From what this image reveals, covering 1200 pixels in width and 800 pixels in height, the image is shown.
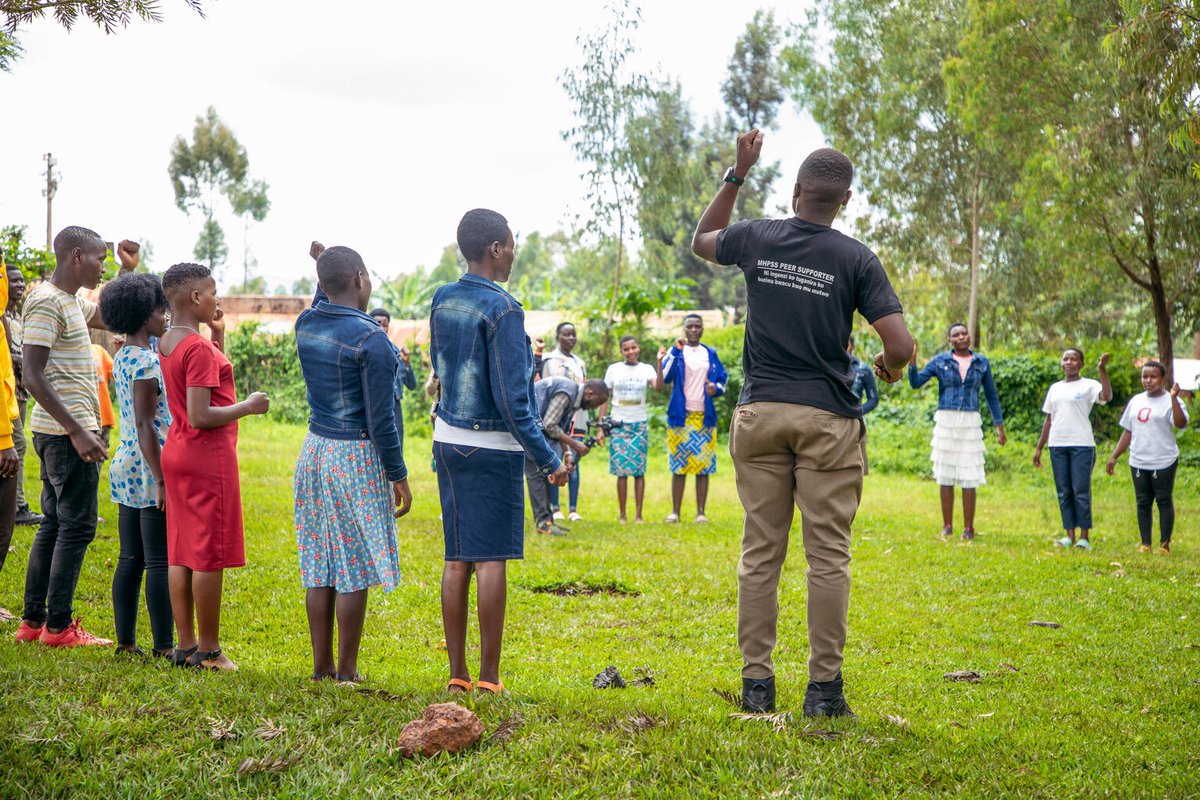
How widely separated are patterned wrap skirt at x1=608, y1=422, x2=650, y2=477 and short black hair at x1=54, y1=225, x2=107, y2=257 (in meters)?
7.21

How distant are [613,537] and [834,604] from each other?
6494mm

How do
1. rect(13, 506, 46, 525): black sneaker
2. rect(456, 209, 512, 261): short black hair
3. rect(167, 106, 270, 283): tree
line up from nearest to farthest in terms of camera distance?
rect(456, 209, 512, 261): short black hair, rect(13, 506, 46, 525): black sneaker, rect(167, 106, 270, 283): tree

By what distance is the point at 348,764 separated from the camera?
3738 mm

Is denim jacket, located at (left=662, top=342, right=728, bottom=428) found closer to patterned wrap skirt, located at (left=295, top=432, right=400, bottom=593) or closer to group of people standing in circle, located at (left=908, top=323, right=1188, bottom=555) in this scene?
group of people standing in circle, located at (left=908, top=323, right=1188, bottom=555)

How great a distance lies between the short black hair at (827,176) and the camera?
445 cm

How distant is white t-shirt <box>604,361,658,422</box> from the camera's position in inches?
473

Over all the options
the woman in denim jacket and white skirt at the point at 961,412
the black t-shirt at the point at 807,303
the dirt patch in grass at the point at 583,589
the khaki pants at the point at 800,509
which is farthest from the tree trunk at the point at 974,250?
the khaki pants at the point at 800,509

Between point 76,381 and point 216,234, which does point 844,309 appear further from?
point 216,234

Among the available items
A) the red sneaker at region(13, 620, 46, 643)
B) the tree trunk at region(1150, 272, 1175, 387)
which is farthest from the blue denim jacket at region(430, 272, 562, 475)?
the tree trunk at region(1150, 272, 1175, 387)

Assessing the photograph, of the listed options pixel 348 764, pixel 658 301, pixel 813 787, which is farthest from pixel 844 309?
pixel 658 301

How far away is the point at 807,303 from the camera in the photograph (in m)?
4.42

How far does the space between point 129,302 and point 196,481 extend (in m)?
1.07


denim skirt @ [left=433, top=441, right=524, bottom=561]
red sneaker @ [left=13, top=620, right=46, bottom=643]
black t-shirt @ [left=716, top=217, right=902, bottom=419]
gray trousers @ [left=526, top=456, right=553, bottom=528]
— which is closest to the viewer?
black t-shirt @ [left=716, top=217, right=902, bottom=419]

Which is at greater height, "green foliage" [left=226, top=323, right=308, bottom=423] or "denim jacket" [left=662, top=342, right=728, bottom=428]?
"green foliage" [left=226, top=323, right=308, bottom=423]
